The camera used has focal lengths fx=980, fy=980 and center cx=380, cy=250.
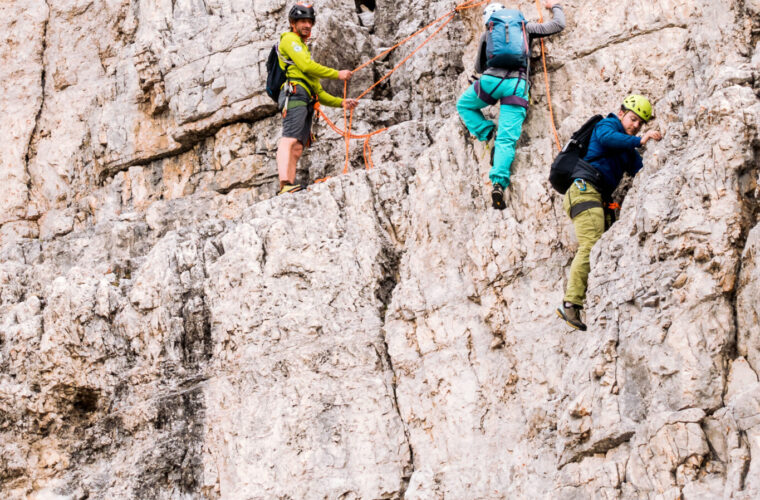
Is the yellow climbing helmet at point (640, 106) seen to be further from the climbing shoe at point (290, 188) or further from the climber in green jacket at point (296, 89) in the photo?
the climbing shoe at point (290, 188)

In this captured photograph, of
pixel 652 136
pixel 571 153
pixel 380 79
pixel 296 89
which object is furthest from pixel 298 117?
pixel 652 136

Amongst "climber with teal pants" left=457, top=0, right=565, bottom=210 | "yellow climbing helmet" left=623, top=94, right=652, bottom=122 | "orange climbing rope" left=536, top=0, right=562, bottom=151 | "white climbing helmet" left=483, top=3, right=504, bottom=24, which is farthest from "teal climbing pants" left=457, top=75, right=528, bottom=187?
"yellow climbing helmet" left=623, top=94, right=652, bottom=122

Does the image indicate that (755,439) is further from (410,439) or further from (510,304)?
(410,439)

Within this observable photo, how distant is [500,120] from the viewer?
12.3 m

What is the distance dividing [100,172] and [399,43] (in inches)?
238

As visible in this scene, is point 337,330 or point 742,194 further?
point 337,330

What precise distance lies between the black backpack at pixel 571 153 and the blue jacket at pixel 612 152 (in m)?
0.08

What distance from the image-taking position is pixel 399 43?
53.7ft

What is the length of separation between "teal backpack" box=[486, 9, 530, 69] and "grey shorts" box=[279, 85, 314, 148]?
10.6 feet

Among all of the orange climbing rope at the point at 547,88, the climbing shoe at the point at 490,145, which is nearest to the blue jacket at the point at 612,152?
the orange climbing rope at the point at 547,88

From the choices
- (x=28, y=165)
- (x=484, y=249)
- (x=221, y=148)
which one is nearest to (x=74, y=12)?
(x=28, y=165)

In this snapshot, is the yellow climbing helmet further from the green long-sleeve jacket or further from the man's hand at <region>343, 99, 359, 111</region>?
the man's hand at <region>343, 99, 359, 111</region>

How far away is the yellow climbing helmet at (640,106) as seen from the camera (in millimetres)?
11297

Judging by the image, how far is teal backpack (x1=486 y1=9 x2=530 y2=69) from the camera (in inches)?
489
